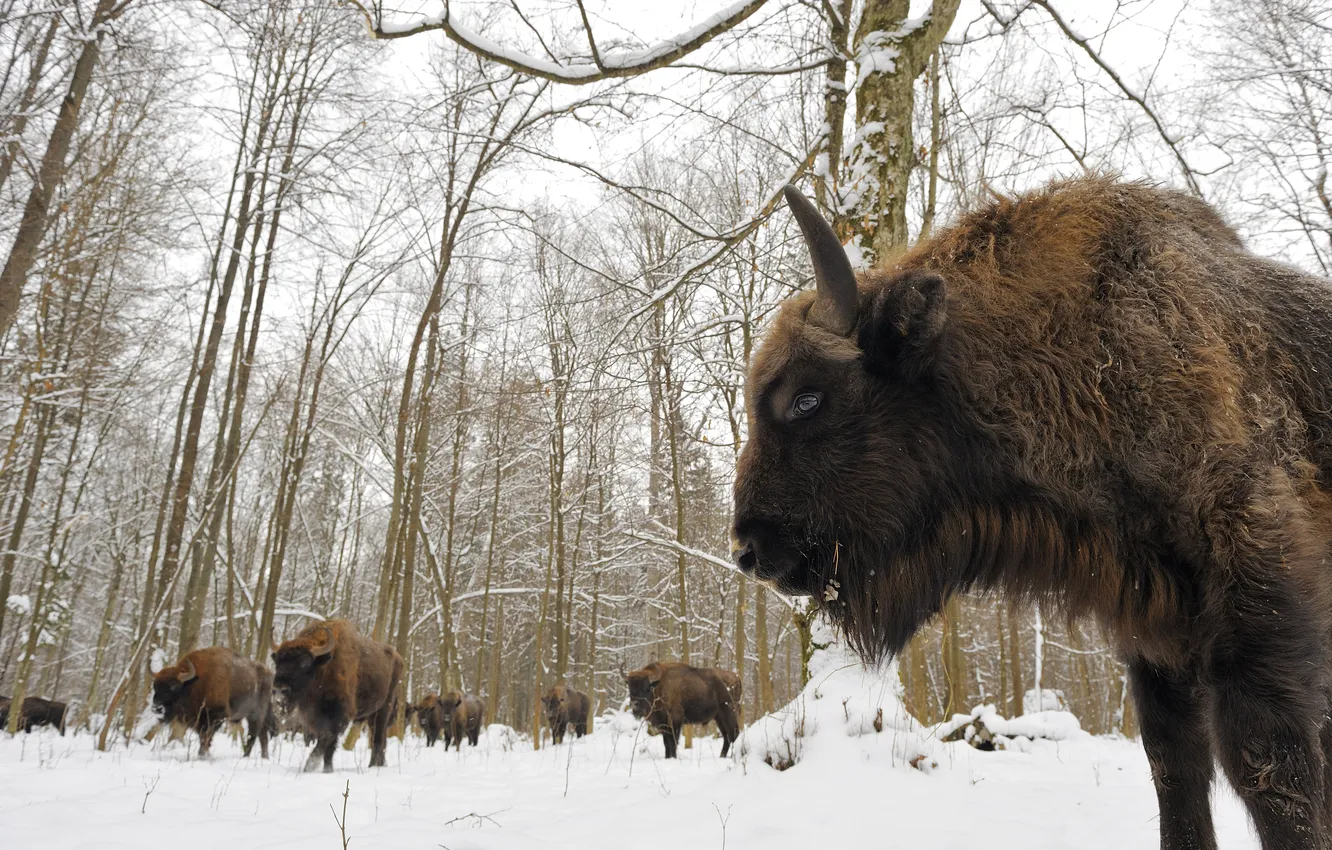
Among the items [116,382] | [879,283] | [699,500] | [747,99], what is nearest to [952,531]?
[879,283]

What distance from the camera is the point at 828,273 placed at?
105 inches

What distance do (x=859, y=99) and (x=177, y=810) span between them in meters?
6.74

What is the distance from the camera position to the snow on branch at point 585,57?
456 cm

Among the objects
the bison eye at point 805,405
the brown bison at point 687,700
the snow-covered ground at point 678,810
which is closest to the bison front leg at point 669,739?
the brown bison at point 687,700

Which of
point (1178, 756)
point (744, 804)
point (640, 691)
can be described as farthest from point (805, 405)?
point (640, 691)

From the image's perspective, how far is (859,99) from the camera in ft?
19.1

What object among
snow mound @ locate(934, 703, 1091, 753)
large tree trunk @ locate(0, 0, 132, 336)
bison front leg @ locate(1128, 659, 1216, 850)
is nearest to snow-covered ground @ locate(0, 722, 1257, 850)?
bison front leg @ locate(1128, 659, 1216, 850)

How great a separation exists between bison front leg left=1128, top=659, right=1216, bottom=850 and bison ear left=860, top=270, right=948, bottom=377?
1.38 meters

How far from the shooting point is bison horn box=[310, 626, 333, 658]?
9.73 metres

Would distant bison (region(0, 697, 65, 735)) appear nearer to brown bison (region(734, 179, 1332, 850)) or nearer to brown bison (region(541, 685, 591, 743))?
brown bison (region(541, 685, 591, 743))

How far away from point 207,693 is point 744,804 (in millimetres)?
10784

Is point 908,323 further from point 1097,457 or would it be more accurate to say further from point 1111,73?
point 1111,73

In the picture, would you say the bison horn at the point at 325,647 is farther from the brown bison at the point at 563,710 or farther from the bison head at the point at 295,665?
the brown bison at the point at 563,710

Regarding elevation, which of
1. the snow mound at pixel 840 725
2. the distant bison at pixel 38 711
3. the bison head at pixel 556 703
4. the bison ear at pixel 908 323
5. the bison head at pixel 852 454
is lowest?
the distant bison at pixel 38 711
